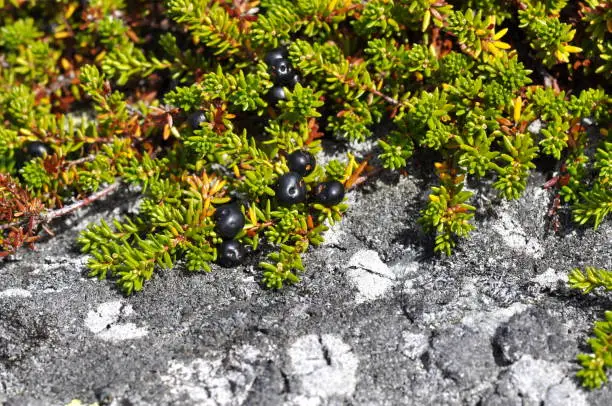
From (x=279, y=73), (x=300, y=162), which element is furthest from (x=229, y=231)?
(x=279, y=73)

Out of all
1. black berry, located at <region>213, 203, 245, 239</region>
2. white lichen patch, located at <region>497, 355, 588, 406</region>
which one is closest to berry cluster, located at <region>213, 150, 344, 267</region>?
black berry, located at <region>213, 203, 245, 239</region>

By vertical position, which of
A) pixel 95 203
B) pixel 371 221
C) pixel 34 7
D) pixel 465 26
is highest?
pixel 465 26

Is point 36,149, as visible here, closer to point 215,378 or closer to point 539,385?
point 215,378

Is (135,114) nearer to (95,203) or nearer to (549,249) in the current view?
(95,203)

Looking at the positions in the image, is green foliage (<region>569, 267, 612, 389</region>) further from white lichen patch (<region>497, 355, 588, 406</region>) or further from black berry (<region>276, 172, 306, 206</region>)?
black berry (<region>276, 172, 306, 206</region>)

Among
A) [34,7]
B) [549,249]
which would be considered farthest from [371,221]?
[34,7]
